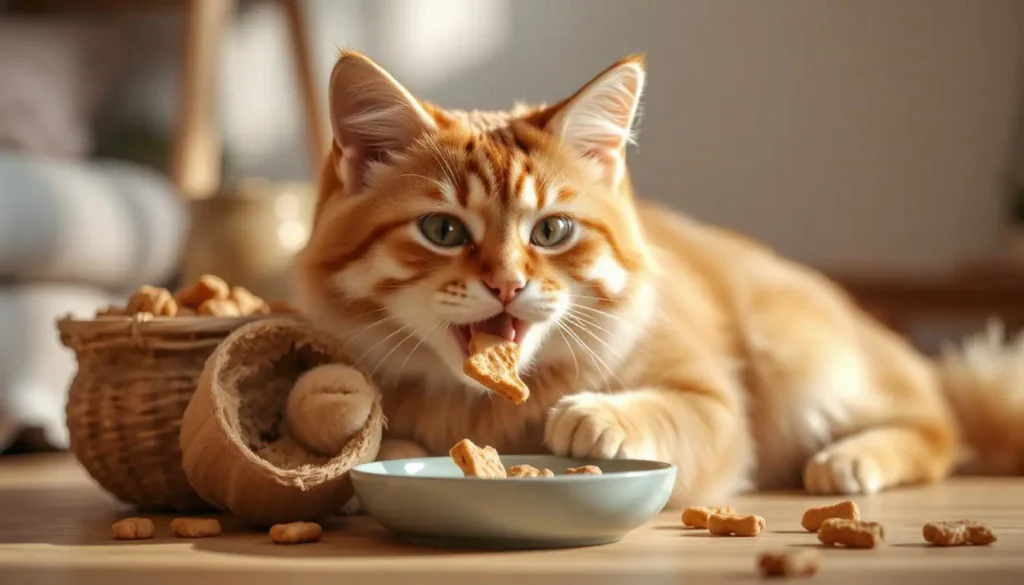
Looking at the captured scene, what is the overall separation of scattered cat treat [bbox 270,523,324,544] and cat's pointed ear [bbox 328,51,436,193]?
471 millimetres

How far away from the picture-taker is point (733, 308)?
208 centimetres

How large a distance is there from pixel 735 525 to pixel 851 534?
0.16m

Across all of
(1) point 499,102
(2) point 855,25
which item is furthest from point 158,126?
(2) point 855,25

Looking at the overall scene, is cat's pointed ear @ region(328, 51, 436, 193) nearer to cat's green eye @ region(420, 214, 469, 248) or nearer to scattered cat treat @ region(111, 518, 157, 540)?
cat's green eye @ region(420, 214, 469, 248)

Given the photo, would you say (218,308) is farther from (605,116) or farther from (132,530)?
(605,116)

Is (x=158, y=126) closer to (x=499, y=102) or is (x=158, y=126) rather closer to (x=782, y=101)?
(x=499, y=102)

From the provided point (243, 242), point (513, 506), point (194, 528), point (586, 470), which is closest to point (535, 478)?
point (513, 506)

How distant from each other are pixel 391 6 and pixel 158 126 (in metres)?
0.89

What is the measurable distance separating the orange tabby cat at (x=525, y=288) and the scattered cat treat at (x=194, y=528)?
263 millimetres

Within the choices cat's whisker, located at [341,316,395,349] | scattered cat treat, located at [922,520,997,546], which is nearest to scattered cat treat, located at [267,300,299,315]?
cat's whisker, located at [341,316,395,349]

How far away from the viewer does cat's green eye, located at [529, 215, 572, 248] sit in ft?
4.99

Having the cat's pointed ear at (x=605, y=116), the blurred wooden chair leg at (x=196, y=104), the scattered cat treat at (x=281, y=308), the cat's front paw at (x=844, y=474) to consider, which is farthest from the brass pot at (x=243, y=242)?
the cat's front paw at (x=844, y=474)

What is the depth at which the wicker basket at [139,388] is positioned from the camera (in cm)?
159

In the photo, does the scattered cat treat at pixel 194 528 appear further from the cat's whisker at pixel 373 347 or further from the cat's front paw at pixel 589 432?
the cat's front paw at pixel 589 432
